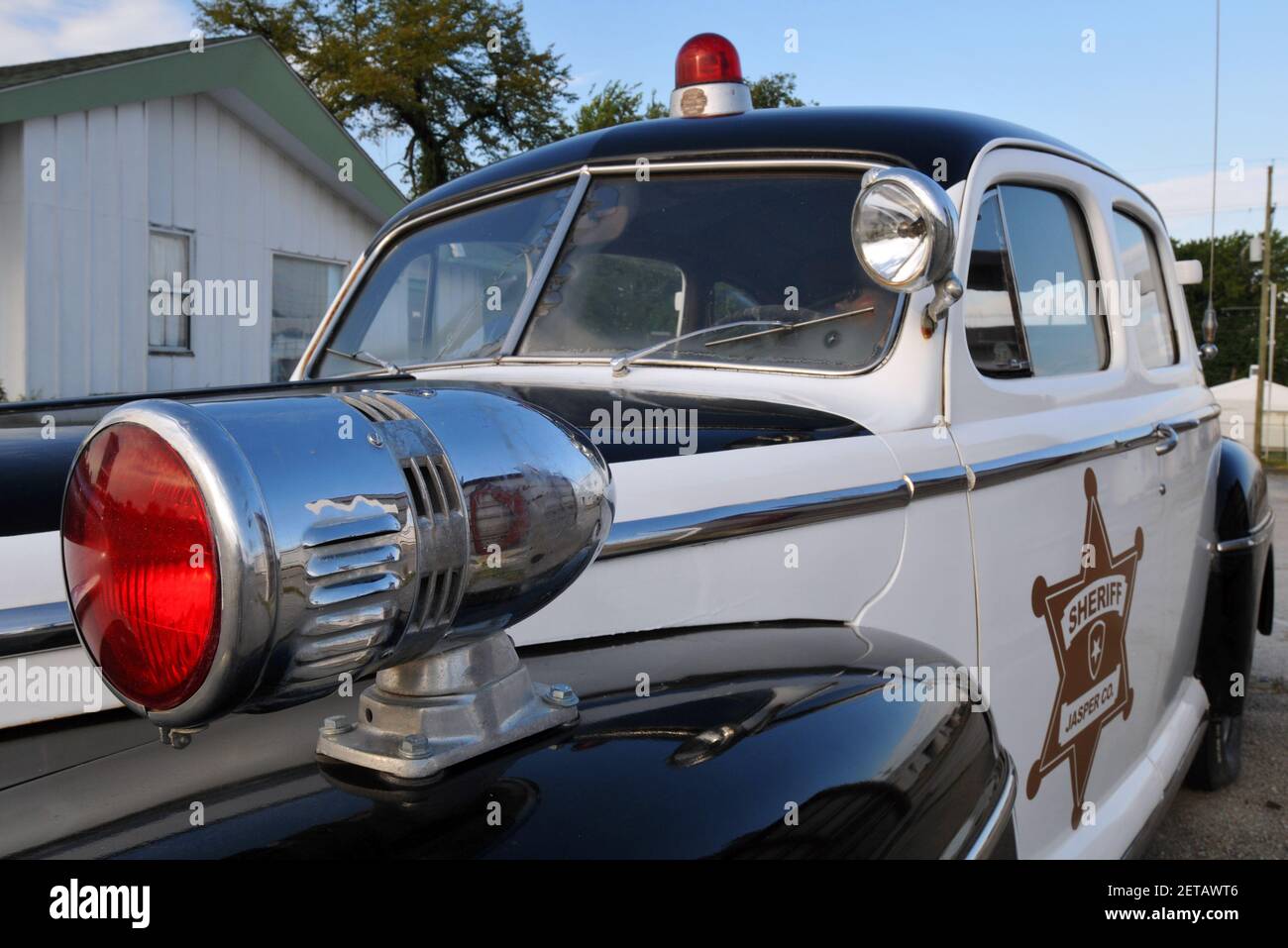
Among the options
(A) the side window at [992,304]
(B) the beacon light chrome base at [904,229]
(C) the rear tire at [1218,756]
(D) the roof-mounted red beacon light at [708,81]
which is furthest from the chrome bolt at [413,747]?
(C) the rear tire at [1218,756]

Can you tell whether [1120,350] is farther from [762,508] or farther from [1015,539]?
[762,508]

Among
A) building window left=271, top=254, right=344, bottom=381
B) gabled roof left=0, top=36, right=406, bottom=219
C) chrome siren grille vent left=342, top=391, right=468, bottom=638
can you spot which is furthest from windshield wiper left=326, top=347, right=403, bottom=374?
building window left=271, top=254, right=344, bottom=381

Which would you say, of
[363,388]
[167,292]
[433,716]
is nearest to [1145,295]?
[363,388]

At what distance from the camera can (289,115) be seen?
9828mm

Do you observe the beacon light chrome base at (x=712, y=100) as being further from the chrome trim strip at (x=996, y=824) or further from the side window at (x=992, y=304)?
the chrome trim strip at (x=996, y=824)

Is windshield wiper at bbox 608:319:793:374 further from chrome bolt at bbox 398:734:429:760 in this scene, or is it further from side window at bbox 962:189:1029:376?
chrome bolt at bbox 398:734:429:760

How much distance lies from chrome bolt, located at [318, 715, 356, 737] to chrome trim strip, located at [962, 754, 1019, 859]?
2.33 ft

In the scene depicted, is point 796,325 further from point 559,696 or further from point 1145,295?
point 1145,295

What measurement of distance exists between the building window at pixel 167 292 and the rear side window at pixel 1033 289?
8.34 m

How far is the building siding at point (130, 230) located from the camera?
819 cm

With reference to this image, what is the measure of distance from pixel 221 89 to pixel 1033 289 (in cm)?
886

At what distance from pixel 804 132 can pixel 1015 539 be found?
883 millimetres

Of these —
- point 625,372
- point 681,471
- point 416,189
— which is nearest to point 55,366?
point 625,372
